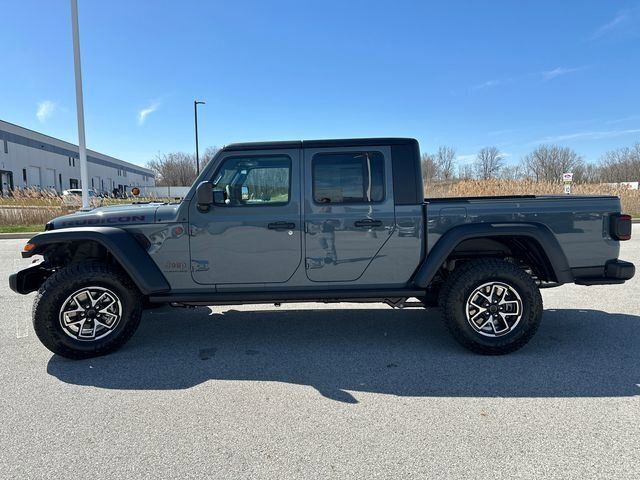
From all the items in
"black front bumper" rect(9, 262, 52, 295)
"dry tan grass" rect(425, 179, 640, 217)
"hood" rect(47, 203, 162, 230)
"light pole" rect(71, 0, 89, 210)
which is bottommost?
"black front bumper" rect(9, 262, 52, 295)

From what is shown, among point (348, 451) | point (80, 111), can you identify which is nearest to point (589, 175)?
point (80, 111)

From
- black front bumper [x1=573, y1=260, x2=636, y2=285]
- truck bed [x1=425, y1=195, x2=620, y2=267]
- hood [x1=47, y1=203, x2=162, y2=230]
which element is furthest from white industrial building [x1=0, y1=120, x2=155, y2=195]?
black front bumper [x1=573, y1=260, x2=636, y2=285]

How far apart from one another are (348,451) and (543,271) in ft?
9.18

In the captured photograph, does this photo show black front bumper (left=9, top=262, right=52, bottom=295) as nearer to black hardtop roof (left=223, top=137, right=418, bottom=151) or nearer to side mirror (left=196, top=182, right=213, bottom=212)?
side mirror (left=196, top=182, right=213, bottom=212)

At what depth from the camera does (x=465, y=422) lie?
2695 millimetres

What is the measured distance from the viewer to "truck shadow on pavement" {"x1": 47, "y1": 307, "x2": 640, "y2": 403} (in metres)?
3.22

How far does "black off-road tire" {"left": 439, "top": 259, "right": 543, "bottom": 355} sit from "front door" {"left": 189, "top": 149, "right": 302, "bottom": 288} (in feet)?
5.09

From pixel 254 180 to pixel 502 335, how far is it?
9.12 ft

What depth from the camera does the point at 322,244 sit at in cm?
385

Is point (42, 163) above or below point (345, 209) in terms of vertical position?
above

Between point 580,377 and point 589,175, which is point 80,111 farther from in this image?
point 589,175

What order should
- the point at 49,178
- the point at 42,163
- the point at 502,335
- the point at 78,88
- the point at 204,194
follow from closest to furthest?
the point at 204,194 → the point at 502,335 → the point at 78,88 → the point at 42,163 → the point at 49,178

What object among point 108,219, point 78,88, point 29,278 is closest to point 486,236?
point 108,219

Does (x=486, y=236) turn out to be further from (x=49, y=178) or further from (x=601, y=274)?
(x=49, y=178)
